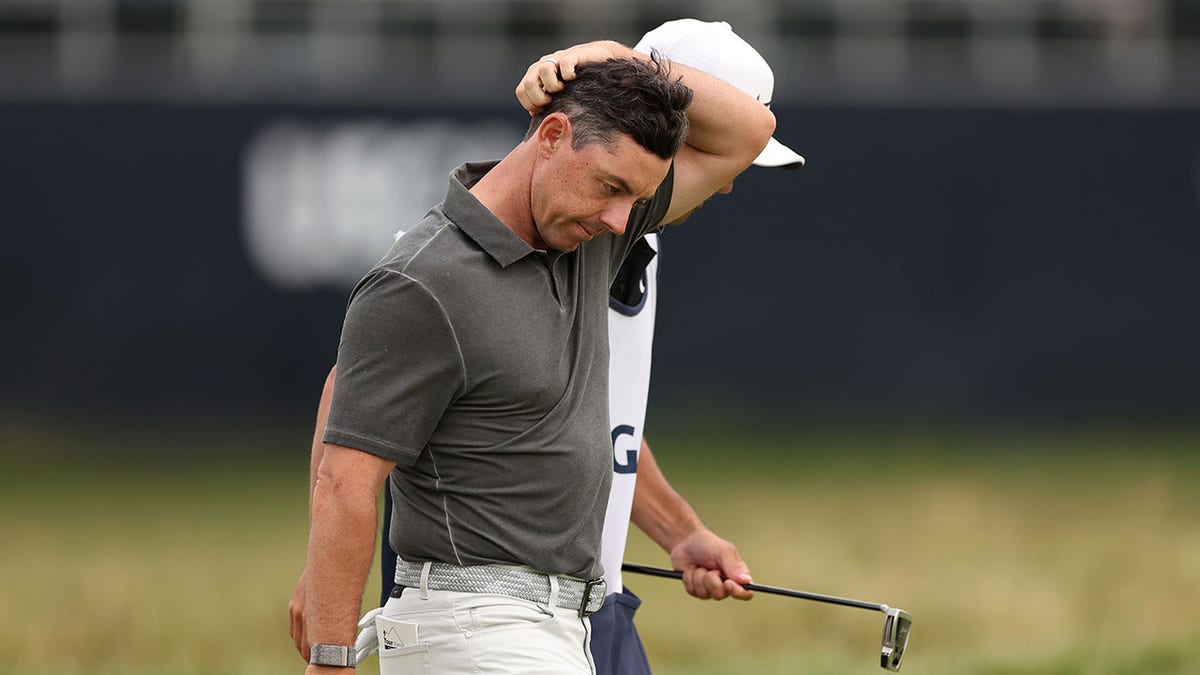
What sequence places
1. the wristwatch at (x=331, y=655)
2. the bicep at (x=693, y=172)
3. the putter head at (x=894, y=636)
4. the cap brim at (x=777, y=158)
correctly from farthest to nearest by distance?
1. the cap brim at (x=777, y=158)
2. the putter head at (x=894, y=636)
3. the bicep at (x=693, y=172)
4. the wristwatch at (x=331, y=655)

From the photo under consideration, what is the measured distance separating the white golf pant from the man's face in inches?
28.1

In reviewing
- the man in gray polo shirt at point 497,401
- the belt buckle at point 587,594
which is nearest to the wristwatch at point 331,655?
the man in gray polo shirt at point 497,401

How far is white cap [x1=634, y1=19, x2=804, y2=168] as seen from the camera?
15.6ft

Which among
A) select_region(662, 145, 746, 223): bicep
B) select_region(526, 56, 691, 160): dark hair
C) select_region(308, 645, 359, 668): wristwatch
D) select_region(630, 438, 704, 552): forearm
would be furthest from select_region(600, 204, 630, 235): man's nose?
select_region(630, 438, 704, 552): forearm

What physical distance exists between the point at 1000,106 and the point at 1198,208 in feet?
6.07

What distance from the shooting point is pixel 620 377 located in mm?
4883

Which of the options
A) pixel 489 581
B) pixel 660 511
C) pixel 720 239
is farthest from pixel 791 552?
pixel 489 581

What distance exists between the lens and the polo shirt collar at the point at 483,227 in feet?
12.4

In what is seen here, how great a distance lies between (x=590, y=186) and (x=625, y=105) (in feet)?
0.53

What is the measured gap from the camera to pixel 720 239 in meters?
16.5

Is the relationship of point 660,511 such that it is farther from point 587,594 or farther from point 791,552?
point 791,552

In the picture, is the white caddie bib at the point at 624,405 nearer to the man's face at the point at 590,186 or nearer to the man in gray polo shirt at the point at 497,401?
the man in gray polo shirt at the point at 497,401

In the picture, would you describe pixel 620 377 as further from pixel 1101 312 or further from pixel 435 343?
pixel 1101 312

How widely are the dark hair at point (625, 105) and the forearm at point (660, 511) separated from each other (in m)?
1.43
